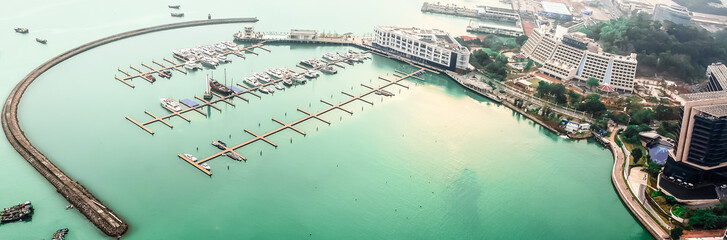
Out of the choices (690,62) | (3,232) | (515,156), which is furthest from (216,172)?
(690,62)

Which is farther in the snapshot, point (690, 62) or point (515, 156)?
point (690, 62)

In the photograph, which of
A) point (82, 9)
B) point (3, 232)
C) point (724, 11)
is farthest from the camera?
point (724, 11)

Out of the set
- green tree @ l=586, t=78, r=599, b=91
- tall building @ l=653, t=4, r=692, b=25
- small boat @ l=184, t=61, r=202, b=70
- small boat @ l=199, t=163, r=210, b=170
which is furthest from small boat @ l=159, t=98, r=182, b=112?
tall building @ l=653, t=4, r=692, b=25

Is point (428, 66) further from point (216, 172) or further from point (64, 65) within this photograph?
point (64, 65)

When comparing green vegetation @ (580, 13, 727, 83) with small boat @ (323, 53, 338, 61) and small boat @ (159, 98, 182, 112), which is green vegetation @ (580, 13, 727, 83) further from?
small boat @ (159, 98, 182, 112)

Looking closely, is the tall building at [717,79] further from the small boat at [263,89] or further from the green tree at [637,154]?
the small boat at [263,89]
